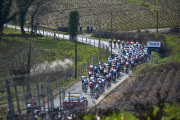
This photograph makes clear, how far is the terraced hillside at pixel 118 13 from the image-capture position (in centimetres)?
7219

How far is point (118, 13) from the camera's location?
81.3m

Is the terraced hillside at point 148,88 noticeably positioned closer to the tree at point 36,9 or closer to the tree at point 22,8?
the tree at point 22,8

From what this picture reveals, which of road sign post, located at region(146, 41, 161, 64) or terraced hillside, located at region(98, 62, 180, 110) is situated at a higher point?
road sign post, located at region(146, 41, 161, 64)

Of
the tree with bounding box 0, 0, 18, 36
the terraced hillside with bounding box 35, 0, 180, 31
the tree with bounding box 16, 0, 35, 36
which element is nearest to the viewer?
the tree with bounding box 0, 0, 18, 36

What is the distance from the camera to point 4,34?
5097 cm

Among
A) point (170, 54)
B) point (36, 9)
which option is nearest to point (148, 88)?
point (170, 54)

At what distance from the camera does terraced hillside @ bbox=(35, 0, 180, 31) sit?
72188mm

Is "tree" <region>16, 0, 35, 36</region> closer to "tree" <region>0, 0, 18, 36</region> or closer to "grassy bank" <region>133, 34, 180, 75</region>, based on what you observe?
"tree" <region>0, 0, 18, 36</region>

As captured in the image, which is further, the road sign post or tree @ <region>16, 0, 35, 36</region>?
tree @ <region>16, 0, 35, 36</region>

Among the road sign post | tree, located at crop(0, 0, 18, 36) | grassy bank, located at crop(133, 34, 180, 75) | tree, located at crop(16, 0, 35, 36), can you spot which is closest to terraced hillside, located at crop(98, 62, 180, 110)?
grassy bank, located at crop(133, 34, 180, 75)

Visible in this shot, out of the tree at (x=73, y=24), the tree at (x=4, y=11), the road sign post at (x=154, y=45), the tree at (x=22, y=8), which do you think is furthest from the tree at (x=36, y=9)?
the road sign post at (x=154, y=45)

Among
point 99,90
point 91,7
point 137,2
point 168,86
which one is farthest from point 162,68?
point 137,2

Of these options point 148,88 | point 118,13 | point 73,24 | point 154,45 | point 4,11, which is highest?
point 118,13

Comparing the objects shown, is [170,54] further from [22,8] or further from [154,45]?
[22,8]
